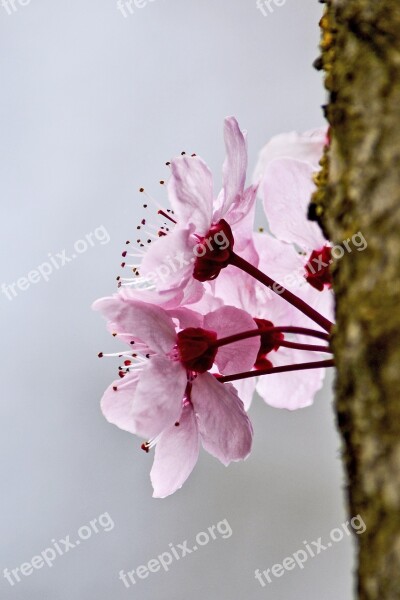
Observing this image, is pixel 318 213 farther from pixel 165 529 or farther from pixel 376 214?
pixel 165 529

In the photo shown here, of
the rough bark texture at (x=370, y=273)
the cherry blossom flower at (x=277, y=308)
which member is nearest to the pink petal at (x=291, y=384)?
the cherry blossom flower at (x=277, y=308)

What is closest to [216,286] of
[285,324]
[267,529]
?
[285,324]

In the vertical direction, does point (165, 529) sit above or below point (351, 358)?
below

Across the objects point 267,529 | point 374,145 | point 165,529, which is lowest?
point 267,529

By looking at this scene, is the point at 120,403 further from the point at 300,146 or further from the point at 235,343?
the point at 300,146

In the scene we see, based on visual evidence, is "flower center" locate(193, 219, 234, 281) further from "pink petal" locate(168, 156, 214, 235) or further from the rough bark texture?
the rough bark texture

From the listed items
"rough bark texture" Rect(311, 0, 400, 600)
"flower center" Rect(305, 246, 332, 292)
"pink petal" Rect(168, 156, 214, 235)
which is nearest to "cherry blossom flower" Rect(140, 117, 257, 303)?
"pink petal" Rect(168, 156, 214, 235)
